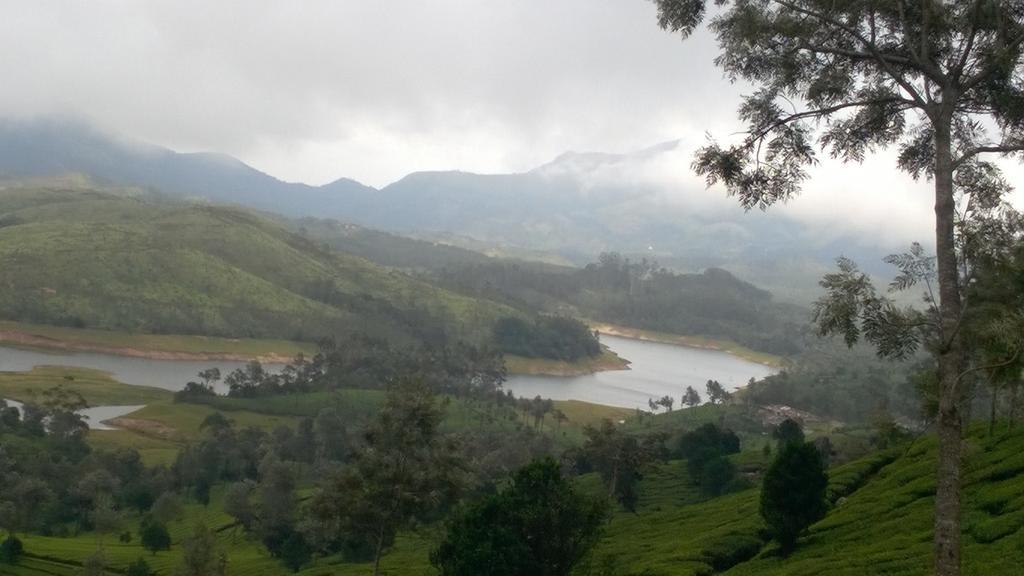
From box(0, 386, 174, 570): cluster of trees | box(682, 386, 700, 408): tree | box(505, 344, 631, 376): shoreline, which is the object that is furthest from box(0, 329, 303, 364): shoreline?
box(682, 386, 700, 408): tree

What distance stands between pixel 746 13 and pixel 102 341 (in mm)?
145889

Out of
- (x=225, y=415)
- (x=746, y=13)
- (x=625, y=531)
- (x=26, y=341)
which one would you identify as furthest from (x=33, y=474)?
(x=746, y=13)

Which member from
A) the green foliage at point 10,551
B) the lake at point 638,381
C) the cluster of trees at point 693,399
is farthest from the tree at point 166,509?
the cluster of trees at point 693,399

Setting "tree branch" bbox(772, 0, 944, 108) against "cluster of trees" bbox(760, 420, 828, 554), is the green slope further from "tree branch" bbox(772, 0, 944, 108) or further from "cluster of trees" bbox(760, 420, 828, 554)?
"tree branch" bbox(772, 0, 944, 108)

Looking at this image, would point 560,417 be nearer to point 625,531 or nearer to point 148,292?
point 625,531

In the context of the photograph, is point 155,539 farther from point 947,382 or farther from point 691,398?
point 691,398

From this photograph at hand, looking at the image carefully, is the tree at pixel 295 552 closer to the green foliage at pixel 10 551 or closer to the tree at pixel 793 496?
the green foliage at pixel 10 551

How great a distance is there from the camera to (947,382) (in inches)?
402

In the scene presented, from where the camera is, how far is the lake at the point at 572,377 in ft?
407

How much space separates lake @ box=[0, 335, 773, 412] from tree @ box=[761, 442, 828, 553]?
94.6 m

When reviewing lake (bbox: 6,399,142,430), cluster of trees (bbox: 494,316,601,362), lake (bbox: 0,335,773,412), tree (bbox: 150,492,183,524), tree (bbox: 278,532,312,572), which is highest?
cluster of trees (bbox: 494,316,601,362)

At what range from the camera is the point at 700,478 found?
66.8 m

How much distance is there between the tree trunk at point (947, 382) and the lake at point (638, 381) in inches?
4802

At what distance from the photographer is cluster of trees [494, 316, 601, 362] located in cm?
17588
